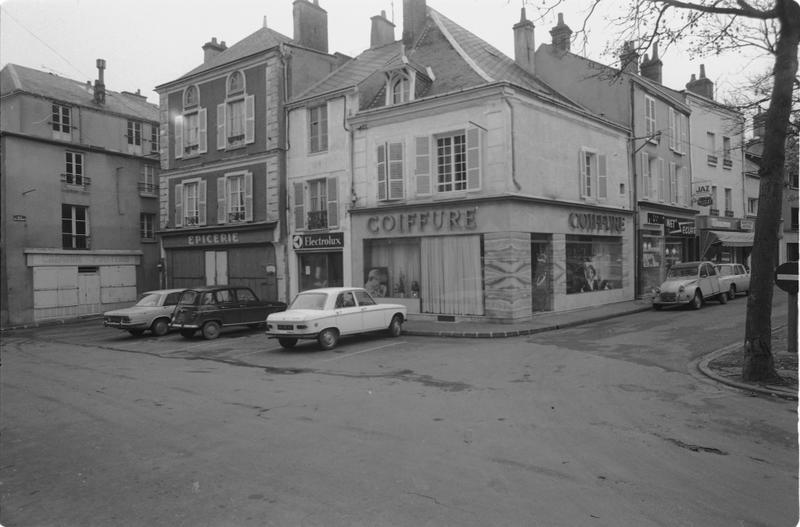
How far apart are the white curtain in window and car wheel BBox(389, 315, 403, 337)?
3035 millimetres

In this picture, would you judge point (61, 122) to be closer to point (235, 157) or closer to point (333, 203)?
point (235, 157)

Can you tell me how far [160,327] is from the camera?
18141mm

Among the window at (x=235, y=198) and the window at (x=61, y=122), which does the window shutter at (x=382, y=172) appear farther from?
the window at (x=61, y=122)

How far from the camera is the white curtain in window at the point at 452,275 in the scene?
17.6 meters

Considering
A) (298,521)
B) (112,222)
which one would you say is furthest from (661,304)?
(112,222)

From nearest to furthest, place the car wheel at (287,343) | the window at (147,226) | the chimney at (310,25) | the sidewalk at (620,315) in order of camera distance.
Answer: the sidewalk at (620,315), the car wheel at (287,343), the chimney at (310,25), the window at (147,226)

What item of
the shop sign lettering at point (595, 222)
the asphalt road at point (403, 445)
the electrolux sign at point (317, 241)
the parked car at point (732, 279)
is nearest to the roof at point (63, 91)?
the electrolux sign at point (317, 241)

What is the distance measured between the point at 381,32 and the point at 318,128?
718cm

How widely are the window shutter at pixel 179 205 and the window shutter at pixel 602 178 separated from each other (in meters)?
18.5

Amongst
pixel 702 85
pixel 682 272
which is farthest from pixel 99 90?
pixel 702 85

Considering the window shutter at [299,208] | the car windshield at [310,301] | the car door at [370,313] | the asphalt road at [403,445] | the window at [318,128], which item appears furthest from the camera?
the window shutter at [299,208]

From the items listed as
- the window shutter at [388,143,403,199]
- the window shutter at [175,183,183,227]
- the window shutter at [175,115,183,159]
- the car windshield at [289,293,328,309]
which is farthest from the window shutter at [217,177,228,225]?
the car windshield at [289,293,328,309]

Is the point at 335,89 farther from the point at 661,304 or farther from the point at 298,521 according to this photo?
the point at 298,521

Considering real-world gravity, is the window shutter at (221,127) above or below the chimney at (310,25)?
below
